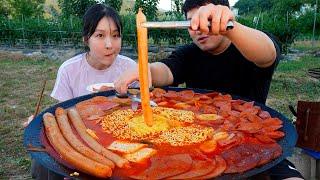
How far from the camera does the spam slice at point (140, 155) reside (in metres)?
1.85

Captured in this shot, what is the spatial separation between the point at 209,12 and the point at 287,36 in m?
18.7

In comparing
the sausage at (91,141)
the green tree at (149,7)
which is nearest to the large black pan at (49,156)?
the sausage at (91,141)

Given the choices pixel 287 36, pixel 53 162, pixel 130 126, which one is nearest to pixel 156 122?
pixel 130 126

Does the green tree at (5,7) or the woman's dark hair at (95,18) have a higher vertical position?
the green tree at (5,7)

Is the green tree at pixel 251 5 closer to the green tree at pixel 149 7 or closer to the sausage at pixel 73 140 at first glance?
the green tree at pixel 149 7

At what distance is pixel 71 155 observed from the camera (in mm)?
1802

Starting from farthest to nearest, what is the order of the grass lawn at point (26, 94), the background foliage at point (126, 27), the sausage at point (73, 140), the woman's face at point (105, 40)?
the background foliage at point (126, 27)
the grass lawn at point (26, 94)
the woman's face at point (105, 40)
the sausage at point (73, 140)

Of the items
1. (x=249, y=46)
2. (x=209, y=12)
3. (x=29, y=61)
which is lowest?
(x=29, y=61)

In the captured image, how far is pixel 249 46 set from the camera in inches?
92.2

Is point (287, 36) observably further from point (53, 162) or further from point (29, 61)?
point (53, 162)

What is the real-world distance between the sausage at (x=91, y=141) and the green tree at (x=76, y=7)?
18772 mm

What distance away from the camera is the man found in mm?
2375

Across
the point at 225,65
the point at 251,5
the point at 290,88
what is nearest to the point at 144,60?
the point at 225,65

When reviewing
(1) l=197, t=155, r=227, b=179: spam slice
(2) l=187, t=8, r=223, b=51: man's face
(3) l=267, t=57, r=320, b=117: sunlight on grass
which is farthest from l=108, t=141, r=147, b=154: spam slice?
(3) l=267, t=57, r=320, b=117: sunlight on grass
